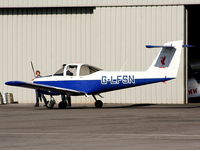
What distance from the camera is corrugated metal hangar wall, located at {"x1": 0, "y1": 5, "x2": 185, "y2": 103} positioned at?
31484 millimetres

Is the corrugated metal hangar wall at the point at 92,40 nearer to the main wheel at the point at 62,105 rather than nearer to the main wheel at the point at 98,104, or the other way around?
the main wheel at the point at 98,104

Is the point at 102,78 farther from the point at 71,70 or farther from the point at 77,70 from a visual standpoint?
the point at 71,70

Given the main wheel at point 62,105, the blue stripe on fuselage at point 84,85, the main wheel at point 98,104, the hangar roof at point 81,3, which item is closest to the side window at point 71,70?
the blue stripe on fuselage at point 84,85

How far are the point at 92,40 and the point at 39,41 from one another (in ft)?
9.42

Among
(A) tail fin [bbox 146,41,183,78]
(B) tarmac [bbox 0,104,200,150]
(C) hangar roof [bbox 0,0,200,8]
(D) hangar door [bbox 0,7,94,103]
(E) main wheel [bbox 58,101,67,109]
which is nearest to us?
(B) tarmac [bbox 0,104,200,150]

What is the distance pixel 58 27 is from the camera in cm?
3322

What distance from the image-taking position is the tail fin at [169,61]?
82.5 feet

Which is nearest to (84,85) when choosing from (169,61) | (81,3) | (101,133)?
(169,61)

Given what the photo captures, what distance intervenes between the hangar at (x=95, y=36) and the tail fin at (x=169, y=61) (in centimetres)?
594

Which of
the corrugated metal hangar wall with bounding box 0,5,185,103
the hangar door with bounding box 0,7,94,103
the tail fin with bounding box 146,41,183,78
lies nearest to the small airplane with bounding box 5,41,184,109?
the tail fin with bounding box 146,41,183,78

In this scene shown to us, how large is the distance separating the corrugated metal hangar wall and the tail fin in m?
5.95

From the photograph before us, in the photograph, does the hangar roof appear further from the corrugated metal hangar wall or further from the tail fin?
the tail fin

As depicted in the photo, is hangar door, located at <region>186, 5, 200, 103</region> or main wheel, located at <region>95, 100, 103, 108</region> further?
hangar door, located at <region>186, 5, 200, 103</region>

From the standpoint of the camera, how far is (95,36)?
107 feet
